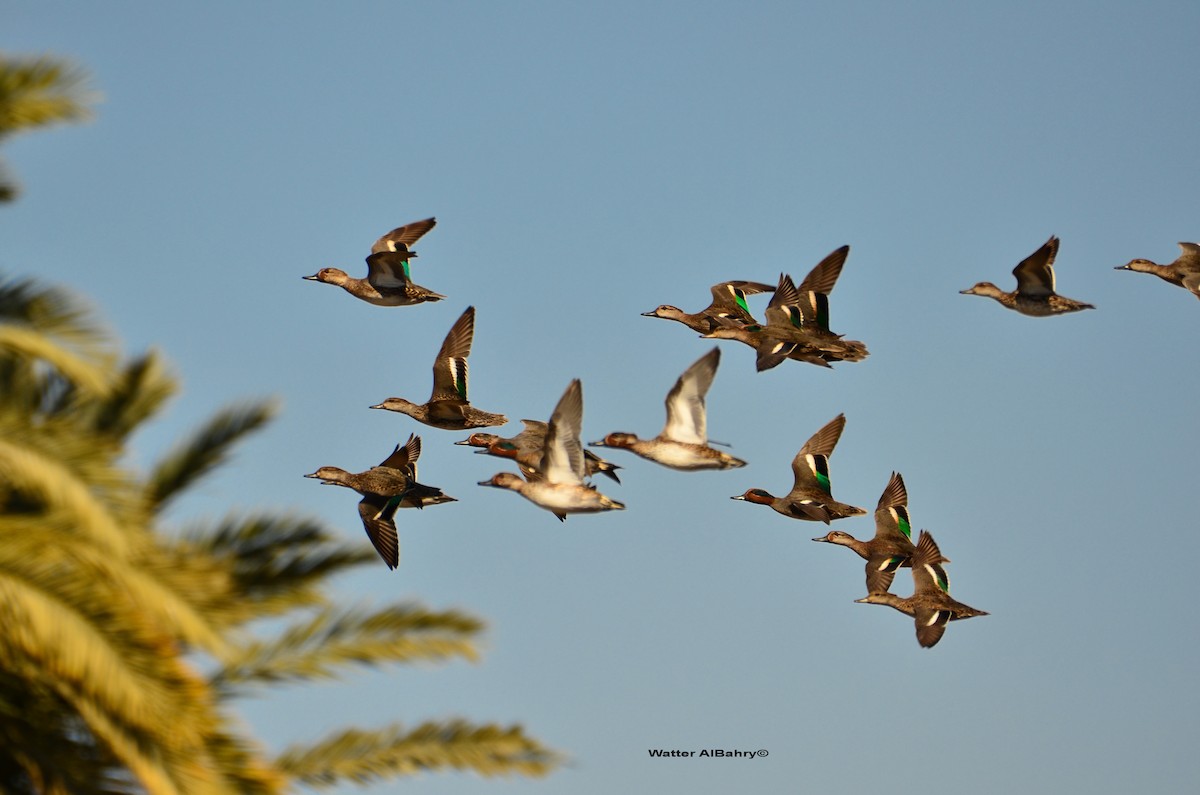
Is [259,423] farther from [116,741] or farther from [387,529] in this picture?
[387,529]

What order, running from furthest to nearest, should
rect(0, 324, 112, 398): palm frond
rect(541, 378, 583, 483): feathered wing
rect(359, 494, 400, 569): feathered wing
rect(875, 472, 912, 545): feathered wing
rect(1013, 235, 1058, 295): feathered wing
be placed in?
rect(875, 472, 912, 545): feathered wing, rect(1013, 235, 1058, 295): feathered wing, rect(359, 494, 400, 569): feathered wing, rect(541, 378, 583, 483): feathered wing, rect(0, 324, 112, 398): palm frond

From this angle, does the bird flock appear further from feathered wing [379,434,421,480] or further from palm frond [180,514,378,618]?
palm frond [180,514,378,618]

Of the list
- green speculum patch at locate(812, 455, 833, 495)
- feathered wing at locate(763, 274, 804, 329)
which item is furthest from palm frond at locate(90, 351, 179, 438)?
green speculum patch at locate(812, 455, 833, 495)

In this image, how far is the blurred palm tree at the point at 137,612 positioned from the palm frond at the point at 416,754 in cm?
1

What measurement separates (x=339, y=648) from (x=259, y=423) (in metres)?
1.72

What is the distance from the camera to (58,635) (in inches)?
389

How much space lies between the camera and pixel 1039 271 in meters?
29.5

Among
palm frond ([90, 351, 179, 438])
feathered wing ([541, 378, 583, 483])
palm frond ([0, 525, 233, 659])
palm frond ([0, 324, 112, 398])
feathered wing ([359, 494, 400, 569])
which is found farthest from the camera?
feathered wing ([359, 494, 400, 569])

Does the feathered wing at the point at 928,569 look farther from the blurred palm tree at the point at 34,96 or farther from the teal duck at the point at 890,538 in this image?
the blurred palm tree at the point at 34,96

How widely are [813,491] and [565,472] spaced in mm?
9475

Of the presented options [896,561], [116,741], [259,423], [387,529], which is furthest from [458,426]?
[116,741]

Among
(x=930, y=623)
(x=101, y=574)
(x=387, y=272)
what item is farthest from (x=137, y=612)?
(x=930, y=623)

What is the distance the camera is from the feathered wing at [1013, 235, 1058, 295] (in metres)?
29.3

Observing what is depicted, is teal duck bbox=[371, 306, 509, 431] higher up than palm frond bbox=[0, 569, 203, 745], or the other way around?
teal duck bbox=[371, 306, 509, 431]
